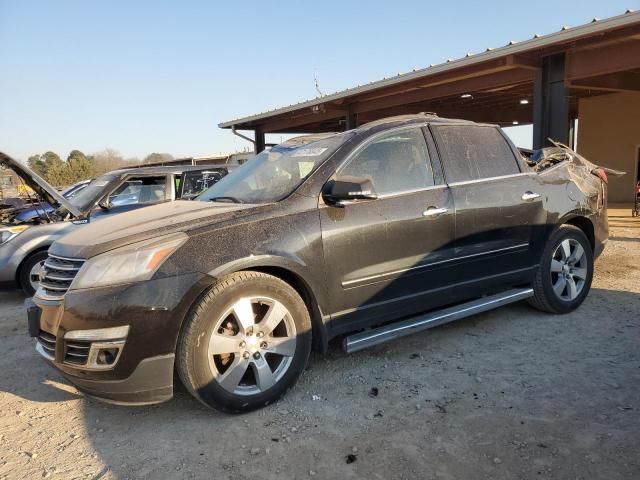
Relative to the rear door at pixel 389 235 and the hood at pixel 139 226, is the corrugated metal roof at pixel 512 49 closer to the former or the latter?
the rear door at pixel 389 235

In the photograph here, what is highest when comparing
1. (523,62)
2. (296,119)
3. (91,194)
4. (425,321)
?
(523,62)

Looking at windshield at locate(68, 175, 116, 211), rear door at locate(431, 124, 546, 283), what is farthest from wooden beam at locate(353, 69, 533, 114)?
windshield at locate(68, 175, 116, 211)

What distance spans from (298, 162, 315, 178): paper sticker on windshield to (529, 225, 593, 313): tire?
2331mm

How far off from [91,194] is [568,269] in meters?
5.89

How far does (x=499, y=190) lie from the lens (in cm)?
406

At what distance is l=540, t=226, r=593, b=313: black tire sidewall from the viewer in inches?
174

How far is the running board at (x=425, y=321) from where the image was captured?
3.34m

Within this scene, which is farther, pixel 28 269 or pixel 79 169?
pixel 79 169

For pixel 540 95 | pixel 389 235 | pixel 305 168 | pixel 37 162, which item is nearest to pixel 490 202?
pixel 389 235

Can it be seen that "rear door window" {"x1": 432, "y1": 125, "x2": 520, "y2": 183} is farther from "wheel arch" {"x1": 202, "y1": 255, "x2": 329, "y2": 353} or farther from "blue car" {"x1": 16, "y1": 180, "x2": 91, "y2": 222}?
"blue car" {"x1": 16, "y1": 180, "x2": 91, "y2": 222}

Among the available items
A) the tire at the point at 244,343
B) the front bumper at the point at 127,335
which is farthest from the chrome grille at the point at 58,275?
the tire at the point at 244,343

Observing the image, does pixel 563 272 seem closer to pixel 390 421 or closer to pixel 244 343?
pixel 390 421

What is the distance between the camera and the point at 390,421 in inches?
113

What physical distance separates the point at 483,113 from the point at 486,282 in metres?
16.7
